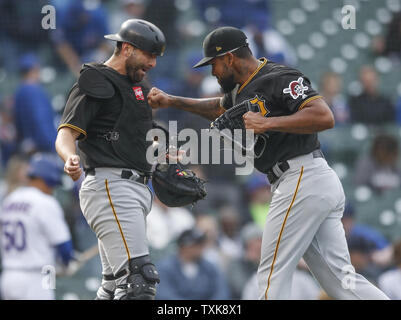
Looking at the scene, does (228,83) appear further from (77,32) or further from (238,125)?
(77,32)

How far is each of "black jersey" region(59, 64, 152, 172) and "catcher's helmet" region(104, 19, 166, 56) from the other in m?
0.18

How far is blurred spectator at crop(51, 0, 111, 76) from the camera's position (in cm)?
796

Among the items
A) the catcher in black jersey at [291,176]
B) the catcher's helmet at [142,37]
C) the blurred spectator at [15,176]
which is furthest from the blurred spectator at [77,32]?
the catcher in black jersey at [291,176]

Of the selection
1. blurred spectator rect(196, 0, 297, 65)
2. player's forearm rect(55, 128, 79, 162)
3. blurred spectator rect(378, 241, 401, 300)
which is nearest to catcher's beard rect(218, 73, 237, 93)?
player's forearm rect(55, 128, 79, 162)

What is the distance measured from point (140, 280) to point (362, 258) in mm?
2806

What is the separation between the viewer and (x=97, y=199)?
3.50m

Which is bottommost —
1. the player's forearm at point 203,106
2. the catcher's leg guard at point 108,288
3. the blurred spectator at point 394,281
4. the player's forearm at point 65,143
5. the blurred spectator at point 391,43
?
the blurred spectator at point 394,281

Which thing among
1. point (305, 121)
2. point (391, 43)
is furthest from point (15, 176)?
point (391, 43)

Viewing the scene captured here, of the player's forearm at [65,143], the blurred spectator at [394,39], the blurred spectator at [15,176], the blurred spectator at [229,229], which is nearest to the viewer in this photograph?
the player's forearm at [65,143]

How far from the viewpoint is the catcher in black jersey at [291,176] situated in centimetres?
341

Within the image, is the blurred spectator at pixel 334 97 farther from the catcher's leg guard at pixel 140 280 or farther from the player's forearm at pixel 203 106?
the catcher's leg guard at pixel 140 280

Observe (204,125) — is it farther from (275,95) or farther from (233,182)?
(275,95)

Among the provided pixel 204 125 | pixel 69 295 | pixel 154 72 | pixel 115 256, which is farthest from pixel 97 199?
pixel 154 72

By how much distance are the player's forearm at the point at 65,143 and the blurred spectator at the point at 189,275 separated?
246 cm
